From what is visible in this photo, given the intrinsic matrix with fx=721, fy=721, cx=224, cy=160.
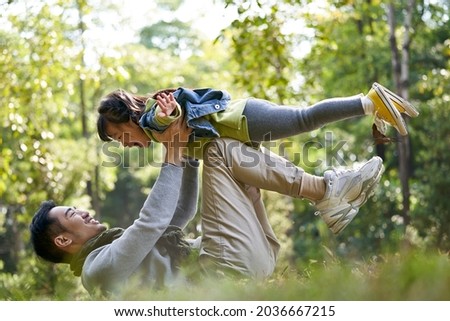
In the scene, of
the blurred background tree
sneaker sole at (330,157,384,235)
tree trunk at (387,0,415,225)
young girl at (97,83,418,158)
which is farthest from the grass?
tree trunk at (387,0,415,225)

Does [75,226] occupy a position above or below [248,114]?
below

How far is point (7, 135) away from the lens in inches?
307

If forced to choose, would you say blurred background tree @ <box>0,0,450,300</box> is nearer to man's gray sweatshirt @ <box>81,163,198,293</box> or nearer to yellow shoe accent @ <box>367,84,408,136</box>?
man's gray sweatshirt @ <box>81,163,198,293</box>

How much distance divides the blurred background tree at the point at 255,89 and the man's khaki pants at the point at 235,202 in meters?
0.23

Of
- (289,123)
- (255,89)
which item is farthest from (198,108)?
(255,89)

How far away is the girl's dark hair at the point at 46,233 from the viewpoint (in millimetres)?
3029

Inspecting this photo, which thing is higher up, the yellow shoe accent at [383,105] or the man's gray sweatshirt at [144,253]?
the yellow shoe accent at [383,105]

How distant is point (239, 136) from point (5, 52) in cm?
439

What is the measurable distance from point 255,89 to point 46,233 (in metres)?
4.83

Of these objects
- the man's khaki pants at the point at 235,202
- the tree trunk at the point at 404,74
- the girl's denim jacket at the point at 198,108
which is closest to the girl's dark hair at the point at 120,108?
the girl's denim jacket at the point at 198,108

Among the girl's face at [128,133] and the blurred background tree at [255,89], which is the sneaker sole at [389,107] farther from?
the girl's face at [128,133]

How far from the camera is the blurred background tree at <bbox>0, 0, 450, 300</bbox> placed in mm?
6730

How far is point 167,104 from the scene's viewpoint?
2.89 m

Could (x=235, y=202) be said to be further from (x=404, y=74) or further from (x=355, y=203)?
(x=404, y=74)
